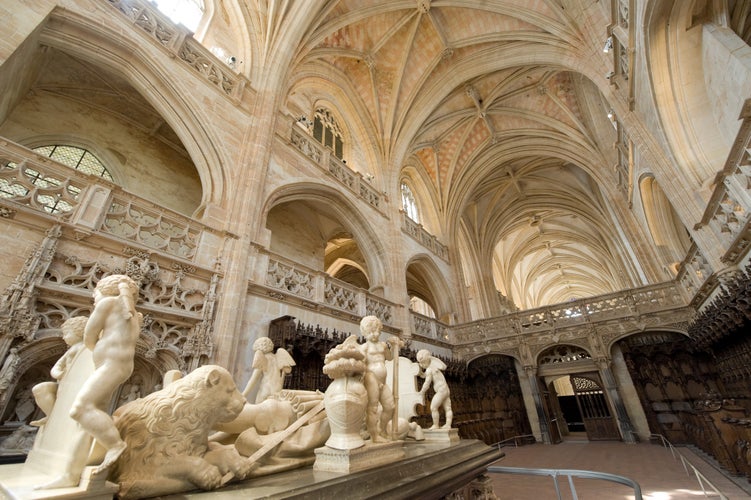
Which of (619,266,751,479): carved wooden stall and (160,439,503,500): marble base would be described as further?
(619,266,751,479): carved wooden stall

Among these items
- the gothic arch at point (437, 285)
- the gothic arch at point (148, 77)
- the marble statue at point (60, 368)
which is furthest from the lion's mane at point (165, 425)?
the gothic arch at point (437, 285)

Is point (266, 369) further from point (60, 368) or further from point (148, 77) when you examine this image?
point (148, 77)

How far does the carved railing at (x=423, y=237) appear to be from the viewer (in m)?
12.9

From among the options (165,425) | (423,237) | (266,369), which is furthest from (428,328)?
(165,425)

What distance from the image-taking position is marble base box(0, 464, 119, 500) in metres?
1.13

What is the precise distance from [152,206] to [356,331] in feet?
16.8

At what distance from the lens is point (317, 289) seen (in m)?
7.52

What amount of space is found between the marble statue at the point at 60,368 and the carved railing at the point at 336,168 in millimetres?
7284

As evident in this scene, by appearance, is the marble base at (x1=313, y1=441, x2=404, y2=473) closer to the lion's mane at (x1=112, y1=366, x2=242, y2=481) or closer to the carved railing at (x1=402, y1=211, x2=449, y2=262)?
the lion's mane at (x1=112, y1=366, x2=242, y2=481)

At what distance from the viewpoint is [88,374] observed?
1586 millimetres

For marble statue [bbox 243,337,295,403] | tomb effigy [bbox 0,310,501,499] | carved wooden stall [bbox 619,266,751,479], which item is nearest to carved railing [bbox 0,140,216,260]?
marble statue [bbox 243,337,295,403]

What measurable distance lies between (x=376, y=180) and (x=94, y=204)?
9.01 m

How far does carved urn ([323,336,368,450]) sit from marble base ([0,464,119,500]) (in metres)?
1.06

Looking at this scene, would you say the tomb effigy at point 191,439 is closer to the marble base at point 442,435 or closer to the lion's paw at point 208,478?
the lion's paw at point 208,478
